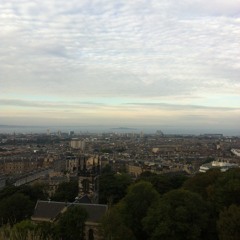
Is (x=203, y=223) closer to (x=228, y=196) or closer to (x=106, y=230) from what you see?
(x=228, y=196)

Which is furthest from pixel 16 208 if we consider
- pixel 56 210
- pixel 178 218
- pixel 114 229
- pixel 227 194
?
pixel 227 194

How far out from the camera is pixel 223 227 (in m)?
19.2

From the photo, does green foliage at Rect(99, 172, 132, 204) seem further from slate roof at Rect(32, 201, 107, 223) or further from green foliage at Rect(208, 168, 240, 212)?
green foliage at Rect(208, 168, 240, 212)

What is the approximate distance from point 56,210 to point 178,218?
33.7ft

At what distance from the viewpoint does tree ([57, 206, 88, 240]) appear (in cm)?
2206

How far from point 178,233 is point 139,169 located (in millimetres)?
48180

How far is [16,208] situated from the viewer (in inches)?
1160

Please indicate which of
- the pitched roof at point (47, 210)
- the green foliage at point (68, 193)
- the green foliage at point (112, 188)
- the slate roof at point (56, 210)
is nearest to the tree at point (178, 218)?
the slate roof at point (56, 210)

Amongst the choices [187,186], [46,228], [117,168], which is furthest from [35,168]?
[46,228]

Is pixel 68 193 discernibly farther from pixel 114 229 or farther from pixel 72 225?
pixel 114 229

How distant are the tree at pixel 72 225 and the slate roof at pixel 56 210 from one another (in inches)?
134

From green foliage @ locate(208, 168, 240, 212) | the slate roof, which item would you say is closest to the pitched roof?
the slate roof

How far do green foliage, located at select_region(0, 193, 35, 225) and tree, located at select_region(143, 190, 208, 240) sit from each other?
37.4ft

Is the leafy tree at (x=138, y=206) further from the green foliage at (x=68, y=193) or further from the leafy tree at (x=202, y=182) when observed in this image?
the green foliage at (x=68, y=193)
